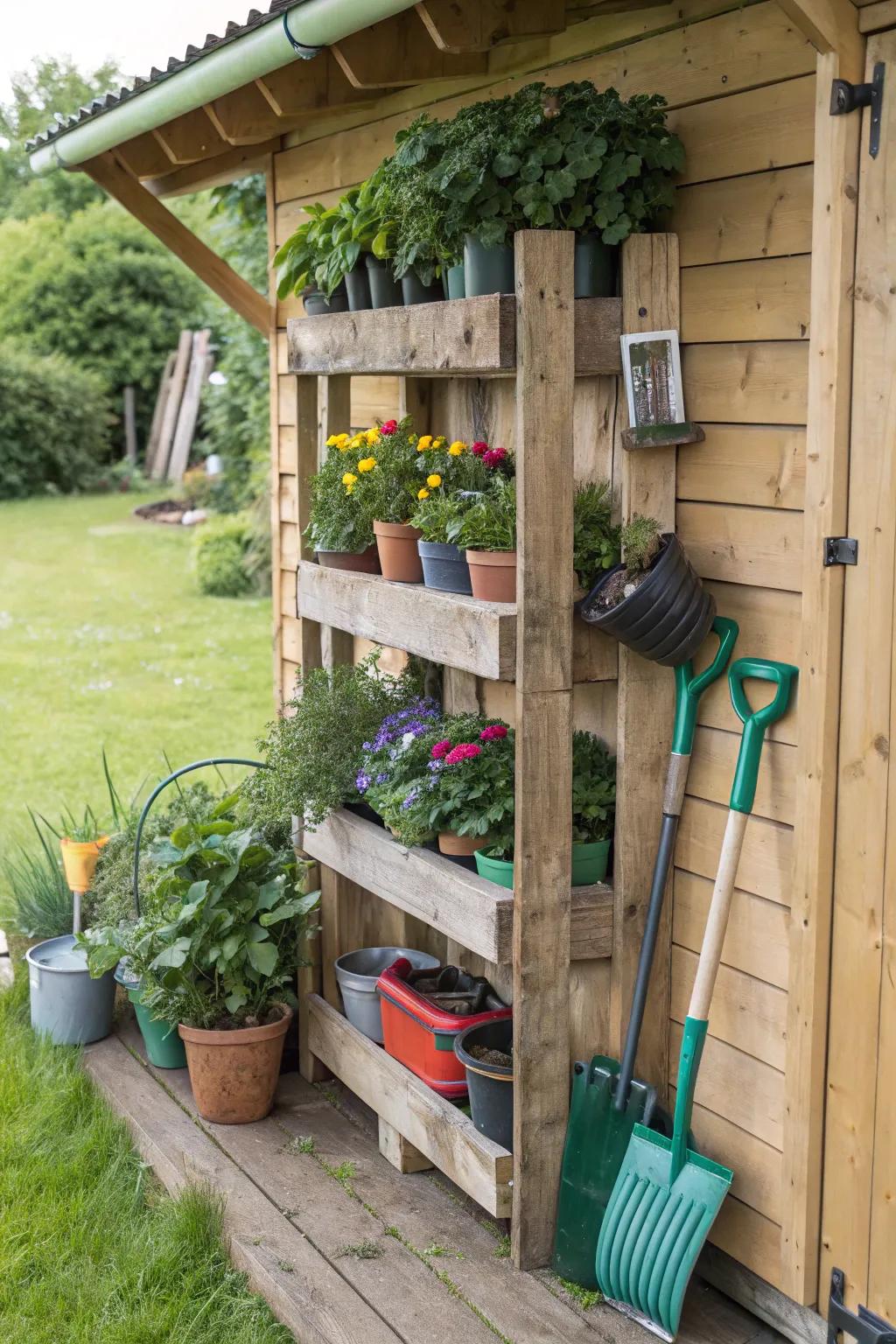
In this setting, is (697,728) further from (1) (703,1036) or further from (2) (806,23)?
(2) (806,23)

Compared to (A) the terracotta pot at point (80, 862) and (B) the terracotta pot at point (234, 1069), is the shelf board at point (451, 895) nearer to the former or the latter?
(B) the terracotta pot at point (234, 1069)

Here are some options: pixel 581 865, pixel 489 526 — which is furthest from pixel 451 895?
pixel 489 526

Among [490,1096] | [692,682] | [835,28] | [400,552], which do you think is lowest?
[490,1096]

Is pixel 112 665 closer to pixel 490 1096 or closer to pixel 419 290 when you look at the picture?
pixel 419 290

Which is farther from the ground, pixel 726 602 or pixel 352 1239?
pixel 726 602

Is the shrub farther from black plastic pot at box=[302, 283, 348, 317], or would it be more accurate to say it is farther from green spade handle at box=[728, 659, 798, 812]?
green spade handle at box=[728, 659, 798, 812]

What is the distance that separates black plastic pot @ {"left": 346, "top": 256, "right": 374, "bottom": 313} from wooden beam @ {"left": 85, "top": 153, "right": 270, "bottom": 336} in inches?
48.1

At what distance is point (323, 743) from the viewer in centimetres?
354

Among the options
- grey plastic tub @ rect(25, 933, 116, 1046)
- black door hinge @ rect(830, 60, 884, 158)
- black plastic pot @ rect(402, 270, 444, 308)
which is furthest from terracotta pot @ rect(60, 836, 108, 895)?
black door hinge @ rect(830, 60, 884, 158)

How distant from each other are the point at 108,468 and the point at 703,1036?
53.6 ft

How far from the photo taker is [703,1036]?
2.70 metres

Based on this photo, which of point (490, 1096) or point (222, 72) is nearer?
point (490, 1096)

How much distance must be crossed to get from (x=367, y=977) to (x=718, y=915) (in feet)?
4.11

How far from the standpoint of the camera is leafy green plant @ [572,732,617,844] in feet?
9.52
